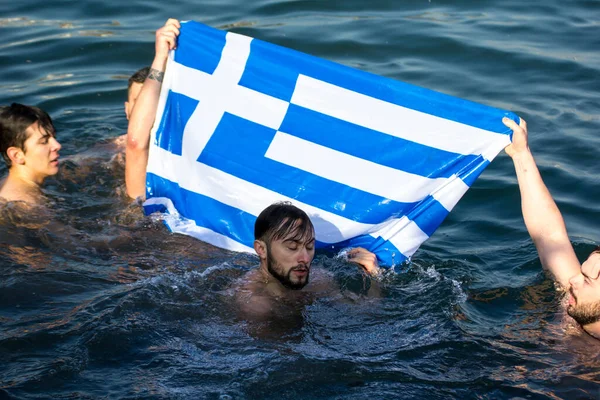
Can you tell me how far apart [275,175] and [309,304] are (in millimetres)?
1054

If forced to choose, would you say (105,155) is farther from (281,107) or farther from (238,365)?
(238,365)

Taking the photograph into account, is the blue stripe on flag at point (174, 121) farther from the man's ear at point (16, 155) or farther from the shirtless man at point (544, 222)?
the shirtless man at point (544, 222)

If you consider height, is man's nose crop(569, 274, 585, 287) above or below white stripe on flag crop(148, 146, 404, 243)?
above

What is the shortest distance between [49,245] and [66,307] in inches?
36.7

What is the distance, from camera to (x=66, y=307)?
4.90 metres

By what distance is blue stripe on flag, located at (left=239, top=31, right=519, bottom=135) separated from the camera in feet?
16.8

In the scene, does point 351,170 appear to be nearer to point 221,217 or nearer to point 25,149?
point 221,217

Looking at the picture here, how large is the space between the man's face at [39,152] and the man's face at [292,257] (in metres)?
2.28

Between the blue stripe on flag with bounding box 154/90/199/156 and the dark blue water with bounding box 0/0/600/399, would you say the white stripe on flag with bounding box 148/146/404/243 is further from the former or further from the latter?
the dark blue water with bounding box 0/0/600/399

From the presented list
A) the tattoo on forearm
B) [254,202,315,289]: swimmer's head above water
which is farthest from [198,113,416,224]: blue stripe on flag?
[254,202,315,289]: swimmer's head above water

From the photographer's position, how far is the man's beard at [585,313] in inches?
183

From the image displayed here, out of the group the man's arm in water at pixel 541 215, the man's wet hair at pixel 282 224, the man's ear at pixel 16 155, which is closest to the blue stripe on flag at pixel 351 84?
the man's arm in water at pixel 541 215

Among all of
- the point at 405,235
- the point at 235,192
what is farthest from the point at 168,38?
the point at 405,235

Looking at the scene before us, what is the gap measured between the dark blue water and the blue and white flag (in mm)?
261
